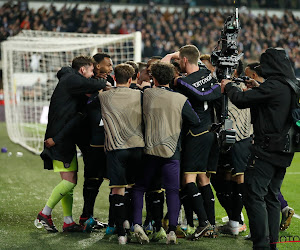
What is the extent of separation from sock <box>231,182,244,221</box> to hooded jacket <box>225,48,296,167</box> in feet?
4.49

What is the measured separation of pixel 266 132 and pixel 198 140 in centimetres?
112

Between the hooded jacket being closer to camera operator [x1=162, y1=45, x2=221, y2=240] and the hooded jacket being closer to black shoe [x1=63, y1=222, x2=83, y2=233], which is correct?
camera operator [x1=162, y1=45, x2=221, y2=240]

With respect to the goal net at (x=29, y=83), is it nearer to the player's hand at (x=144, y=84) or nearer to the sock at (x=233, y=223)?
the player's hand at (x=144, y=84)

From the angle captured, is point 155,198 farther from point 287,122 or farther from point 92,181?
point 287,122

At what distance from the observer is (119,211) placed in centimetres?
550

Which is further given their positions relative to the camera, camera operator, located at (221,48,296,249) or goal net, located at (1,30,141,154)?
goal net, located at (1,30,141,154)

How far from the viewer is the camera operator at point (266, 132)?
467 cm

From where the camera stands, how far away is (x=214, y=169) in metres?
5.94

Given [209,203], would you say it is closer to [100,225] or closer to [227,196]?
[227,196]

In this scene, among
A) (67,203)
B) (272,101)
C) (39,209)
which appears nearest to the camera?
(272,101)

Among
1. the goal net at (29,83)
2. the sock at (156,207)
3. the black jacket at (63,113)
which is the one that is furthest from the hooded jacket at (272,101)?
the goal net at (29,83)

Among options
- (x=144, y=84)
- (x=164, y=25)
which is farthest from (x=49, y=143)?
(x=164, y=25)

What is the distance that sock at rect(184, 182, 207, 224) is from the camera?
561cm

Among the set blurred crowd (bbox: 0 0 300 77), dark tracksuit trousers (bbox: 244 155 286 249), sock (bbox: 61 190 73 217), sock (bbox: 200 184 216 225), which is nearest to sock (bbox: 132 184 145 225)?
sock (bbox: 200 184 216 225)
